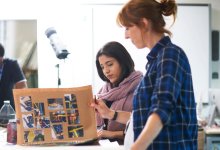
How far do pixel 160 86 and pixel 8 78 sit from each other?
2.09 m

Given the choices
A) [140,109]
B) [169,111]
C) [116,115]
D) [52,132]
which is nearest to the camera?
[169,111]

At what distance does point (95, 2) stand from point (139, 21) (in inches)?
104

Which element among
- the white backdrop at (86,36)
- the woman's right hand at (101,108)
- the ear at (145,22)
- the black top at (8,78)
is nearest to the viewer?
the ear at (145,22)

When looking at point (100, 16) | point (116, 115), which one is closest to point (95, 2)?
point (100, 16)

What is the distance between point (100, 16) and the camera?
3.68m

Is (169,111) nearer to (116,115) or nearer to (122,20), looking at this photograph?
(122,20)

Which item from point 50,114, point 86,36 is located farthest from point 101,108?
point 86,36

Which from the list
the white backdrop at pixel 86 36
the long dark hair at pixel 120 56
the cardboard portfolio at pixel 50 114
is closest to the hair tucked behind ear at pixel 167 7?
the cardboard portfolio at pixel 50 114

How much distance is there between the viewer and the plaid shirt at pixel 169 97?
3.46 feet

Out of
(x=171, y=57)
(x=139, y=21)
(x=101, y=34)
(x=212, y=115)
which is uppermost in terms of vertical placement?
(x=101, y=34)

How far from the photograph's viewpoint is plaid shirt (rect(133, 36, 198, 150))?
3.46 ft

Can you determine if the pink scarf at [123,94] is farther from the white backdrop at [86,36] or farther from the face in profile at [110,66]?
the white backdrop at [86,36]

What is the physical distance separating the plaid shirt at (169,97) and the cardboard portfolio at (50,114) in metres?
0.39

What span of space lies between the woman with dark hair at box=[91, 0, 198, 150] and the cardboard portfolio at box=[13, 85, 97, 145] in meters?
0.35
